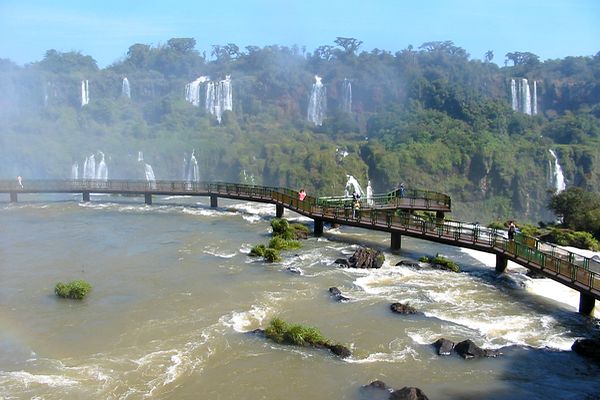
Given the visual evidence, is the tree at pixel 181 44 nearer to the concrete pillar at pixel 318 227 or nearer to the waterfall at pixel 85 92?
the waterfall at pixel 85 92

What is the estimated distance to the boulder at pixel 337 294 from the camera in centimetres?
2332

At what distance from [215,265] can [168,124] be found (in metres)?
63.9

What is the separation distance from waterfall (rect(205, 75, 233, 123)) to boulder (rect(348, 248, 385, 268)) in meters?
71.6

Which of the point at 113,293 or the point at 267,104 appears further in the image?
the point at 267,104

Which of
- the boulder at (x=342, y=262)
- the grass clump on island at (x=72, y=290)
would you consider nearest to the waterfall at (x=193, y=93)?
the boulder at (x=342, y=262)

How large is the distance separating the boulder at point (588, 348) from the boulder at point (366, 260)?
11.2 m

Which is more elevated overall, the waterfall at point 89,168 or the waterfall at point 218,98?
the waterfall at point 218,98

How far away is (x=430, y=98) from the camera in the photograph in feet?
297

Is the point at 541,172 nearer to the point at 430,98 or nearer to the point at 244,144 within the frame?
the point at 430,98

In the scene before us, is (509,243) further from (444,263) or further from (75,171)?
(75,171)

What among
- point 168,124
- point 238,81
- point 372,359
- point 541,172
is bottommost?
point 372,359

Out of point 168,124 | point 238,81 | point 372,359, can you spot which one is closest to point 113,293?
point 372,359

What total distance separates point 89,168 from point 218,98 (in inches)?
1179

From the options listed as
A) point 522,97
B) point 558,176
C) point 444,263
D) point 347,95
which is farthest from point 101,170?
point 522,97
